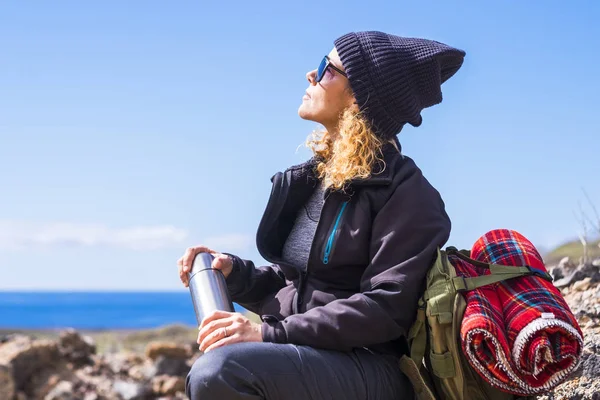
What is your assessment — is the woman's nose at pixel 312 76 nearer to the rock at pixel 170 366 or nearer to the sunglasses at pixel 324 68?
the sunglasses at pixel 324 68

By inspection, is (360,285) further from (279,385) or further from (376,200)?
(279,385)

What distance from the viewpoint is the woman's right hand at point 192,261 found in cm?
344

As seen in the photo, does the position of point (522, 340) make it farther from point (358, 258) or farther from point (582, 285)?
point (582, 285)

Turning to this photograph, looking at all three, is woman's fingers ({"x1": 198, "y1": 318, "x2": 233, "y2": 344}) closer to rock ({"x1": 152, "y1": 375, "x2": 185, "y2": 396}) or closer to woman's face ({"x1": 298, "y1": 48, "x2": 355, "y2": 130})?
woman's face ({"x1": 298, "y1": 48, "x2": 355, "y2": 130})

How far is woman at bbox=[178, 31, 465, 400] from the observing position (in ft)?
8.89

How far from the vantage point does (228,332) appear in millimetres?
2771

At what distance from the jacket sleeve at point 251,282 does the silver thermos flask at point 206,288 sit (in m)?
0.15

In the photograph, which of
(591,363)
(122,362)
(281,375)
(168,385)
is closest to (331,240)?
(281,375)

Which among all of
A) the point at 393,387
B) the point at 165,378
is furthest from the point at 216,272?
the point at 165,378

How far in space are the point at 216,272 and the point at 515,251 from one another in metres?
1.25

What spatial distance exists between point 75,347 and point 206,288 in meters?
6.37

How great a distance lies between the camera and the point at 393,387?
2932 mm

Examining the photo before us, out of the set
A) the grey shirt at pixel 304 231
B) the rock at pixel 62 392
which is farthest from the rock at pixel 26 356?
the grey shirt at pixel 304 231

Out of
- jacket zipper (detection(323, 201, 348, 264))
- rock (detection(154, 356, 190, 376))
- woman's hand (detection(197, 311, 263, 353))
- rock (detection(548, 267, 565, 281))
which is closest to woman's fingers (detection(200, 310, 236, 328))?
woman's hand (detection(197, 311, 263, 353))
